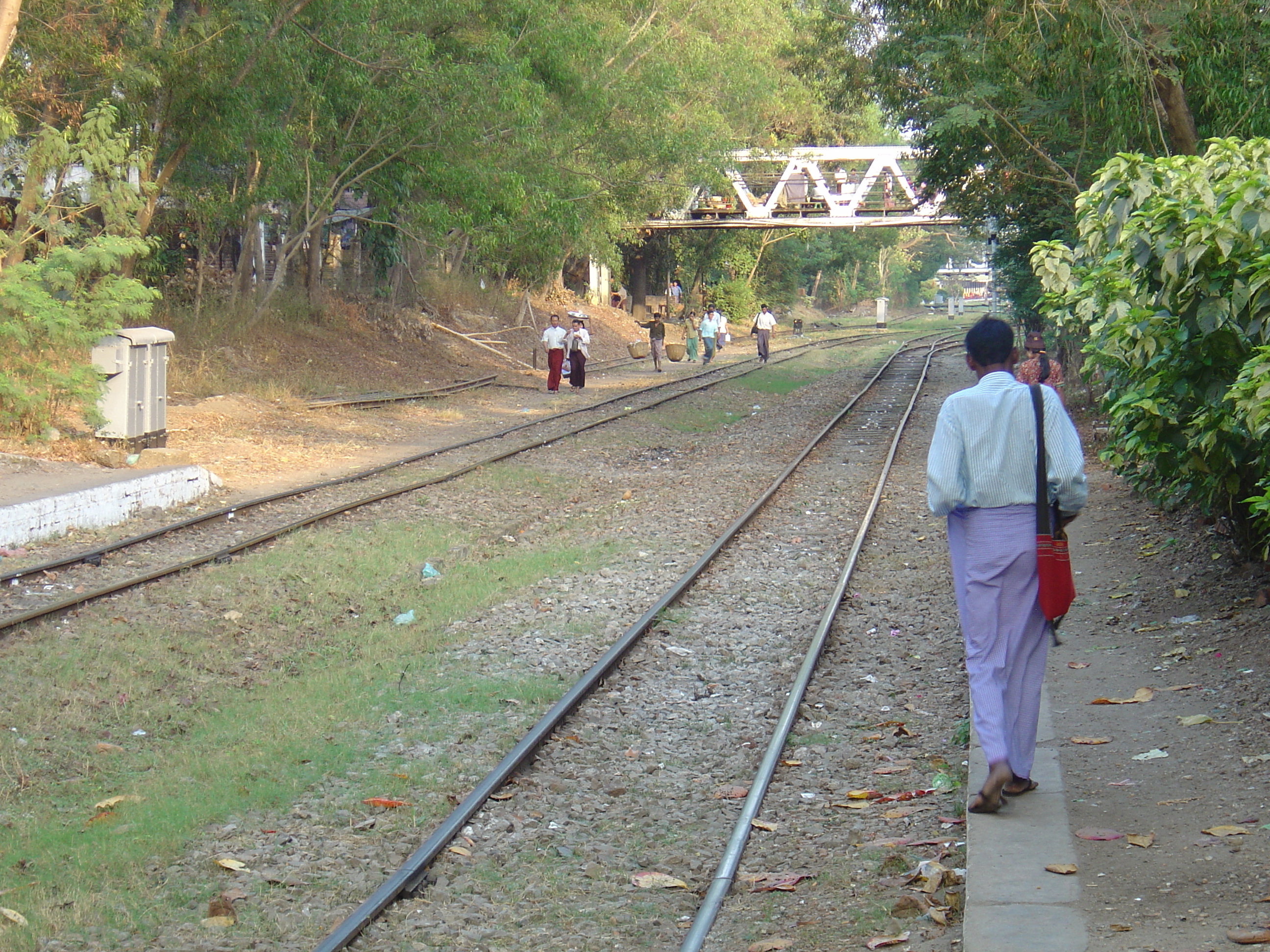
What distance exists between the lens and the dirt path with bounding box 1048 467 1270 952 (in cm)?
431

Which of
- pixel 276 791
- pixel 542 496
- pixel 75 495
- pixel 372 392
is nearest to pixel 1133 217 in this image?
pixel 276 791

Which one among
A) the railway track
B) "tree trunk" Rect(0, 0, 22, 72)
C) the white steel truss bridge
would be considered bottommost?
the railway track

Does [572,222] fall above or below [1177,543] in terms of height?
above

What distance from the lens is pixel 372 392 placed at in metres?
25.1

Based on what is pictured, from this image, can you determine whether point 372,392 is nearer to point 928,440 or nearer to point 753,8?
point 928,440

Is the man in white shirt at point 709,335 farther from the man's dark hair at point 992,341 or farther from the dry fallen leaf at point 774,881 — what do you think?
the dry fallen leaf at point 774,881

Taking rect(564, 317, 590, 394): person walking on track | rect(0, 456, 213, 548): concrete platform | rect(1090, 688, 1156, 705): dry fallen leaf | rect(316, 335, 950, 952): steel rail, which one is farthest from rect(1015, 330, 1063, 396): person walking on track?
rect(564, 317, 590, 394): person walking on track

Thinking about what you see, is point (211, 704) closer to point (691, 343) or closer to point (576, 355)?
point (576, 355)

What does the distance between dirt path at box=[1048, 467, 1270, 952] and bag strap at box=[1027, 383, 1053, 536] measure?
123 cm

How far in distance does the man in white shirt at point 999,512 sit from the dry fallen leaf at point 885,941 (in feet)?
2.98

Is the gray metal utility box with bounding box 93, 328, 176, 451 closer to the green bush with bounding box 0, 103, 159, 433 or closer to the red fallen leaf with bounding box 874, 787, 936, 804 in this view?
the green bush with bounding box 0, 103, 159, 433

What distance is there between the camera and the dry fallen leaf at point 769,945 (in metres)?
4.44

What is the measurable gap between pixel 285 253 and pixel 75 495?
1501 cm

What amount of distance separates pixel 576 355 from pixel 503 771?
2232 centimetres
